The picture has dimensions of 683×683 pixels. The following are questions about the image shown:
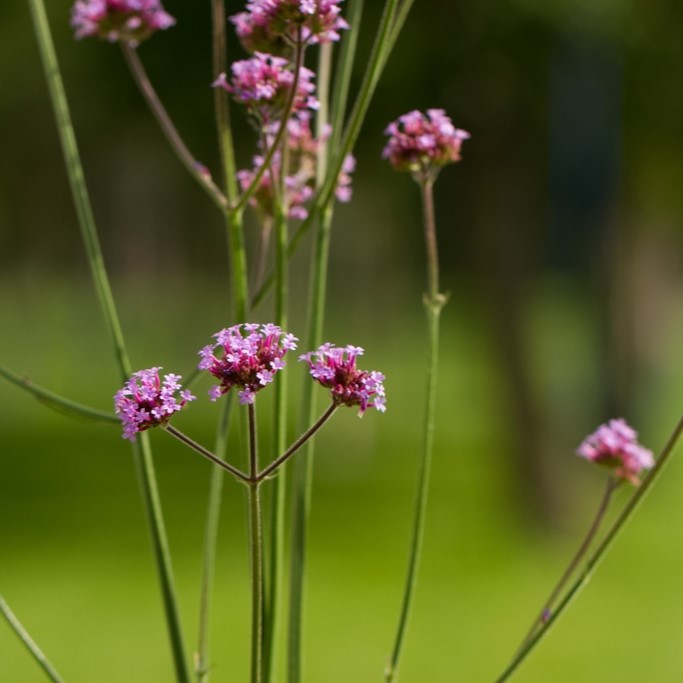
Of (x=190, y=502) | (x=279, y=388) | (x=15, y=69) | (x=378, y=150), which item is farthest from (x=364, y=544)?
(x=279, y=388)

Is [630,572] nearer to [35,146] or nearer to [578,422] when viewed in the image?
[578,422]

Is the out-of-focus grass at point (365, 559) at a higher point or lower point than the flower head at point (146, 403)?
higher

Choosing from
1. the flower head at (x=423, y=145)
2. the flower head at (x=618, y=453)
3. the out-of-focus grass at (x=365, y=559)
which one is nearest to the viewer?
the flower head at (x=423, y=145)

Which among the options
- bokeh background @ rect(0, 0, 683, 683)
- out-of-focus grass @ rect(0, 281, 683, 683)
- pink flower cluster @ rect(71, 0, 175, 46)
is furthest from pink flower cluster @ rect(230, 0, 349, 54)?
out-of-focus grass @ rect(0, 281, 683, 683)

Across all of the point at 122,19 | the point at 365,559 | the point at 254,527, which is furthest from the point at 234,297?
the point at 365,559

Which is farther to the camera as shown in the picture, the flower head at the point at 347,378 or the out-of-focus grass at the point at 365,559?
the out-of-focus grass at the point at 365,559

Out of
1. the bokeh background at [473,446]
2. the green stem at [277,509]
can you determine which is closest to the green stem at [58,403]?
the green stem at [277,509]

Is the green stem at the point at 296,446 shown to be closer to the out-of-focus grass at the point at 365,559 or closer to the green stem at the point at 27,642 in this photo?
the green stem at the point at 27,642
